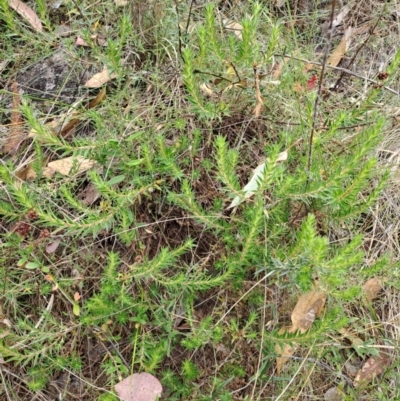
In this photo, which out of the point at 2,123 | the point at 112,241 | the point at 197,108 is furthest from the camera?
the point at 2,123

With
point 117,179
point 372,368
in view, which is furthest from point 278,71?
point 372,368

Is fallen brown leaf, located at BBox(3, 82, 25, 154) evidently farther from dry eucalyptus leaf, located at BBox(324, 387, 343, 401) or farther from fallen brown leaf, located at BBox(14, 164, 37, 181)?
dry eucalyptus leaf, located at BBox(324, 387, 343, 401)

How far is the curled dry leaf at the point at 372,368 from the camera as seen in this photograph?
7.73 ft

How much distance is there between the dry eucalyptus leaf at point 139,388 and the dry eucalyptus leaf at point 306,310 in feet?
2.07

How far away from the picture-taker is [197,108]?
87.2 inches

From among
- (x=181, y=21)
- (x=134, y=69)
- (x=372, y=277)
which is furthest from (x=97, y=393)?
(x=181, y=21)

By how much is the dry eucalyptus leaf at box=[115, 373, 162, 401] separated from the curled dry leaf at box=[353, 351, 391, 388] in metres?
0.88

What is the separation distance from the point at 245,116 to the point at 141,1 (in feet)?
2.77

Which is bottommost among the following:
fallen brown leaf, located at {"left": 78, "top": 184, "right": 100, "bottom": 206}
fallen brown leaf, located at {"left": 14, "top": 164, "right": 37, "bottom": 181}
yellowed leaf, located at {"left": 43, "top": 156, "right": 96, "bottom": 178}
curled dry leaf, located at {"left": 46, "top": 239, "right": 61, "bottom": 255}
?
curled dry leaf, located at {"left": 46, "top": 239, "right": 61, "bottom": 255}

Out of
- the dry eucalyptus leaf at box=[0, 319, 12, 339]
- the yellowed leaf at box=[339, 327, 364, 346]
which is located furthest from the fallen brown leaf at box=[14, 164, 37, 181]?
the yellowed leaf at box=[339, 327, 364, 346]

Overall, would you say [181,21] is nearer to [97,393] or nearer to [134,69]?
[134,69]

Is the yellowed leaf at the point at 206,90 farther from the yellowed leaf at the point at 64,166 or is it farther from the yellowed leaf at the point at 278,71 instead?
the yellowed leaf at the point at 64,166

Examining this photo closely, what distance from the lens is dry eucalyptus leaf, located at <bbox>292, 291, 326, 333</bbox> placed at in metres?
2.29

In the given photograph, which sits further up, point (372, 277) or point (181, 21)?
point (181, 21)
